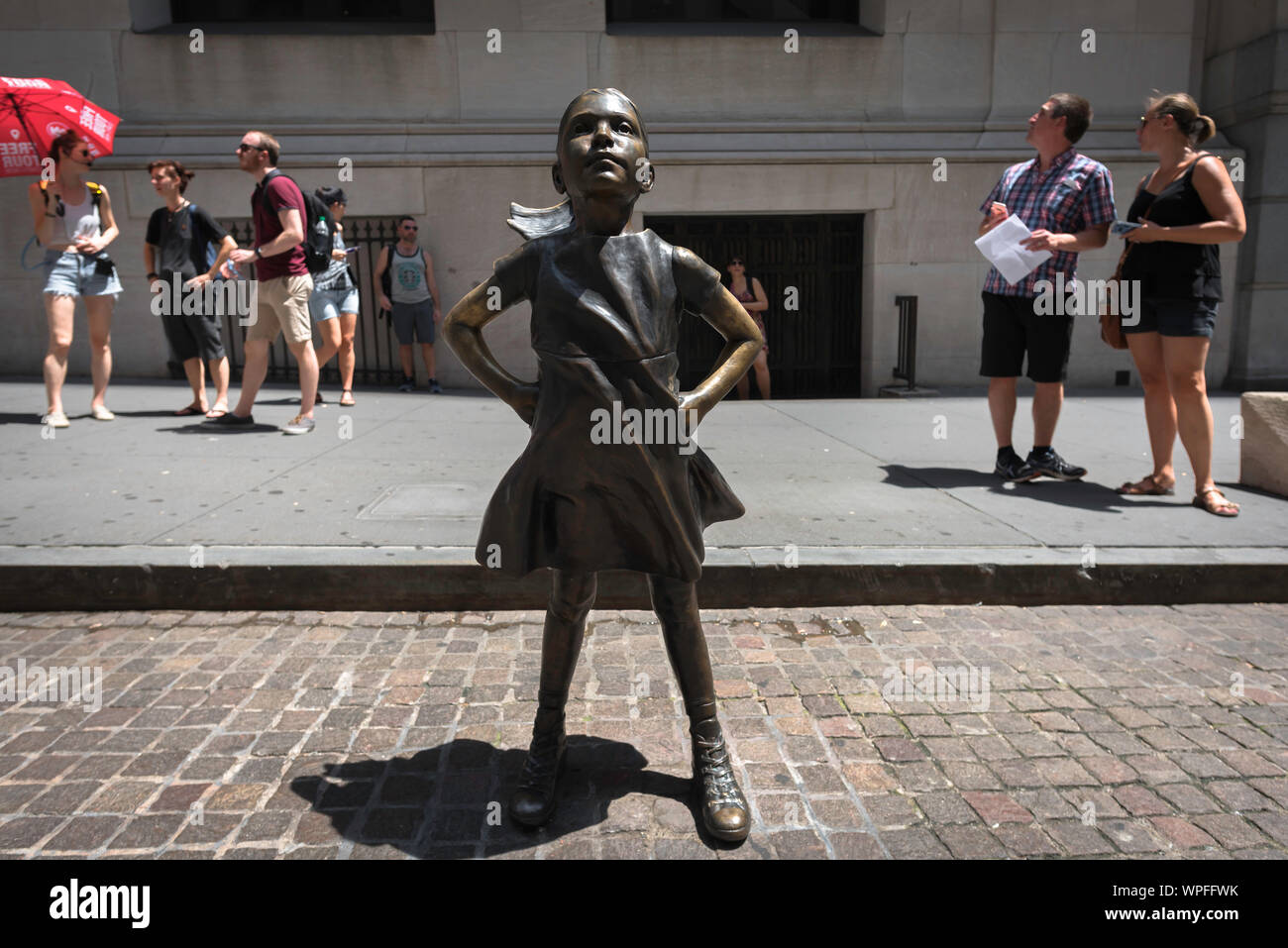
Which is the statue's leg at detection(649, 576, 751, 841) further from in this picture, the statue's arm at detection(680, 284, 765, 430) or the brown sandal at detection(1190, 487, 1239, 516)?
the brown sandal at detection(1190, 487, 1239, 516)

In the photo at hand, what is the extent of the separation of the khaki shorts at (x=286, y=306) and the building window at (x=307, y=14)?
20.1ft

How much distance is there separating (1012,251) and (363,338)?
356 inches

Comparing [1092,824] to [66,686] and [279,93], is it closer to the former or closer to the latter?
[66,686]

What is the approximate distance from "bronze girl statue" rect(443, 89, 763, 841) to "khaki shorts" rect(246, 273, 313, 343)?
207 inches

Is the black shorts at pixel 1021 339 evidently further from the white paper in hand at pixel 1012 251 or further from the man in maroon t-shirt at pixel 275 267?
the man in maroon t-shirt at pixel 275 267

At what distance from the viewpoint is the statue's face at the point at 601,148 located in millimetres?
2414

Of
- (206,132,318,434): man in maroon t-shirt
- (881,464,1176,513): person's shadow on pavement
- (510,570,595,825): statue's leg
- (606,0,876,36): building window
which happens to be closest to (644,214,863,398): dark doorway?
(606,0,876,36): building window

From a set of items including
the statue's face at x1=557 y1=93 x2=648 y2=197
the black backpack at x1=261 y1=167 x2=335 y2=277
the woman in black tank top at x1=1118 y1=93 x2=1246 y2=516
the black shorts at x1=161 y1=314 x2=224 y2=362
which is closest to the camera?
the statue's face at x1=557 y1=93 x2=648 y2=197

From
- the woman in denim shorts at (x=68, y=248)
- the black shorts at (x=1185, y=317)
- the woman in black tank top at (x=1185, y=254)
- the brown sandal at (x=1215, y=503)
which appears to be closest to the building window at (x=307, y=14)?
the woman in denim shorts at (x=68, y=248)

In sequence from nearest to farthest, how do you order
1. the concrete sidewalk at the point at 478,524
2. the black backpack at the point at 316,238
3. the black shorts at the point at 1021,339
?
the concrete sidewalk at the point at 478,524
the black shorts at the point at 1021,339
the black backpack at the point at 316,238

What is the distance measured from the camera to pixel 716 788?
8.52ft

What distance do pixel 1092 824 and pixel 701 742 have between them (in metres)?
1.11

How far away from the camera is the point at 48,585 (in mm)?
4273

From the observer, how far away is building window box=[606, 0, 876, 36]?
39.3ft
